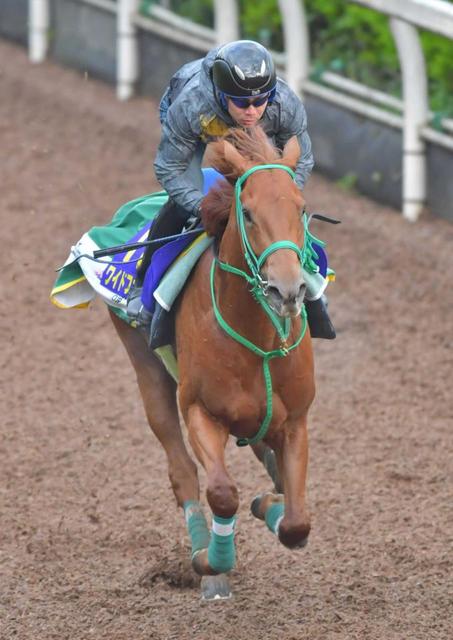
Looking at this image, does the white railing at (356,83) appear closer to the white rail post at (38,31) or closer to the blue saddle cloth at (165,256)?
the white rail post at (38,31)

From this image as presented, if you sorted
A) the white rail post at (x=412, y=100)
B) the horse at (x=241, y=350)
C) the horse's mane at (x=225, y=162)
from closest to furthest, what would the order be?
1. the horse at (x=241, y=350)
2. the horse's mane at (x=225, y=162)
3. the white rail post at (x=412, y=100)

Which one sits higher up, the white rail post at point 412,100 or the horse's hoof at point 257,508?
the horse's hoof at point 257,508

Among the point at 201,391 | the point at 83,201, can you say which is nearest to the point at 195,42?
the point at 83,201

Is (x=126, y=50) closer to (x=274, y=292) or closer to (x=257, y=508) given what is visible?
(x=257, y=508)

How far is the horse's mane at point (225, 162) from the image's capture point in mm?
5012

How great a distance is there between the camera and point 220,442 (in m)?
5.32

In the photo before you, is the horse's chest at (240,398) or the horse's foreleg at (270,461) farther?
the horse's foreleg at (270,461)

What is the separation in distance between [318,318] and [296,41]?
5956 millimetres

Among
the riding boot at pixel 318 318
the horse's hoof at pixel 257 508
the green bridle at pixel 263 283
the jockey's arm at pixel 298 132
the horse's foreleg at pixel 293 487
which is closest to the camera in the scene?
the green bridle at pixel 263 283

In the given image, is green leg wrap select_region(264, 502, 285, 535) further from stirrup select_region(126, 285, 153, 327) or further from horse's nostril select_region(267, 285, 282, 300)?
horse's nostril select_region(267, 285, 282, 300)

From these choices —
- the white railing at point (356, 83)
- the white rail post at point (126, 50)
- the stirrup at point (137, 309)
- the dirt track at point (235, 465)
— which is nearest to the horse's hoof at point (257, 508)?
the dirt track at point (235, 465)

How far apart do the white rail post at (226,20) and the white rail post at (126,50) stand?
1.38 m

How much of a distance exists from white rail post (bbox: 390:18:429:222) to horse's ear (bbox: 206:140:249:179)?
526cm

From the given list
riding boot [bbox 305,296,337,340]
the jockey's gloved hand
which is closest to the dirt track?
riding boot [bbox 305,296,337,340]
